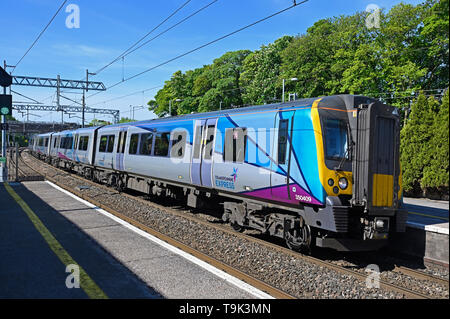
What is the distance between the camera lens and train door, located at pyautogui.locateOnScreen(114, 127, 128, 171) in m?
16.0

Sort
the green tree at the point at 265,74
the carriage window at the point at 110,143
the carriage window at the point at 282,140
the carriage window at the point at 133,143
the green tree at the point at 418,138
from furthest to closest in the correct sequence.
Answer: the green tree at the point at 265,74, the carriage window at the point at 110,143, the carriage window at the point at 133,143, the green tree at the point at 418,138, the carriage window at the point at 282,140

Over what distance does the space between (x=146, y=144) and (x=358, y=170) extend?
344 inches

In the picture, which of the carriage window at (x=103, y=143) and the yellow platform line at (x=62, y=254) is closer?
the yellow platform line at (x=62, y=254)

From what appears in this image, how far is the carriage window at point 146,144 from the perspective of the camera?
13.5 meters

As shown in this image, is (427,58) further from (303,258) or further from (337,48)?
(303,258)

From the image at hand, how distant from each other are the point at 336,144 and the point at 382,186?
3.86 feet

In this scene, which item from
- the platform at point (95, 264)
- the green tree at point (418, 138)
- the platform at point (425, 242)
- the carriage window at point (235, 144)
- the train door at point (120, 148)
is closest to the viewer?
the platform at point (95, 264)

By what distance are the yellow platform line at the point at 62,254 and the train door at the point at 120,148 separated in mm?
4380

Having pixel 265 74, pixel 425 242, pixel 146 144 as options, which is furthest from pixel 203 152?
pixel 265 74

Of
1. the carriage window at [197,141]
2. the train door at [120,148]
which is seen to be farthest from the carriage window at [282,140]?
the train door at [120,148]

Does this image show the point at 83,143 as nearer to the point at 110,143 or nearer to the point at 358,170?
the point at 110,143

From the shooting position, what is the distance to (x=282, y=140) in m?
7.59

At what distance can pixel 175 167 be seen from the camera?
458 inches

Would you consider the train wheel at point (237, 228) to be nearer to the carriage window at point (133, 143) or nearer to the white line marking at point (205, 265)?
the white line marking at point (205, 265)
